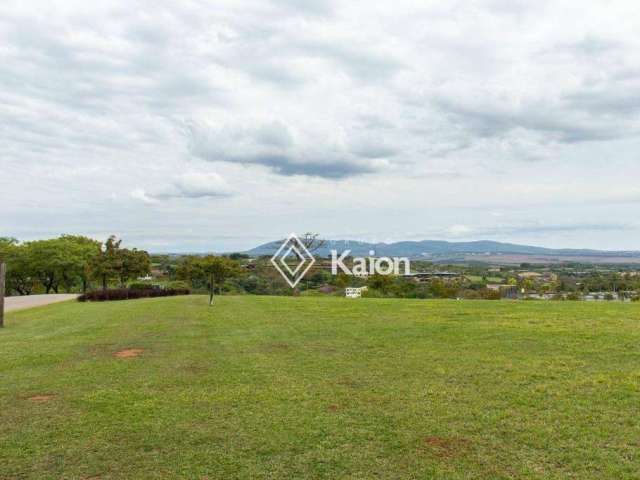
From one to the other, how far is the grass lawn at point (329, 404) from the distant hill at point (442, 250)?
54.0 ft

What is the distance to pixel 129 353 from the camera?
8.65m

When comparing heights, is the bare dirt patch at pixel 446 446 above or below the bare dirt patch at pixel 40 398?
above

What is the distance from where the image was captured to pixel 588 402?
5180mm

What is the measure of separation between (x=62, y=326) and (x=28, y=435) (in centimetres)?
900

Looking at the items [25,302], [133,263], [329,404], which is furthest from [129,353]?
[133,263]

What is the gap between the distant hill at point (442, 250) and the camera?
2830 centimetres

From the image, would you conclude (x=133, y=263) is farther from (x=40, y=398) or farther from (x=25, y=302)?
(x=40, y=398)

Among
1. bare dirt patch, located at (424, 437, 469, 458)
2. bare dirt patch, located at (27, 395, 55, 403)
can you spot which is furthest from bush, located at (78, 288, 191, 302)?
bare dirt patch, located at (424, 437, 469, 458)

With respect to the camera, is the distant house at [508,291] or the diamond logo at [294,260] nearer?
the distant house at [508,291]

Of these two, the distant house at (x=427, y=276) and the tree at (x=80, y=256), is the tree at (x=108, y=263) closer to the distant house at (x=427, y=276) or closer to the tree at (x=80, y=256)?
the tree at (x=80, y=256)

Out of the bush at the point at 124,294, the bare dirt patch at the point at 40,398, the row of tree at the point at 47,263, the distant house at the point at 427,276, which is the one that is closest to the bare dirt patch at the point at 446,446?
the bare dirt patch at the point at 40,398

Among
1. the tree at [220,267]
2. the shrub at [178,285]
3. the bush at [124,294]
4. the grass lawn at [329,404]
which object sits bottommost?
the bush at [124,294]

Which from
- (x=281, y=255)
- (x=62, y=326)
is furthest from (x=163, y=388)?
(x=281, y=255)

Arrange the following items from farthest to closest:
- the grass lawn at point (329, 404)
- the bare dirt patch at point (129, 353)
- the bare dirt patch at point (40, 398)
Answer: the bare dirt patch at point (129, 353) → the bare dirt patch at point (40, 398) → the grass lawn at point (329, 404)
